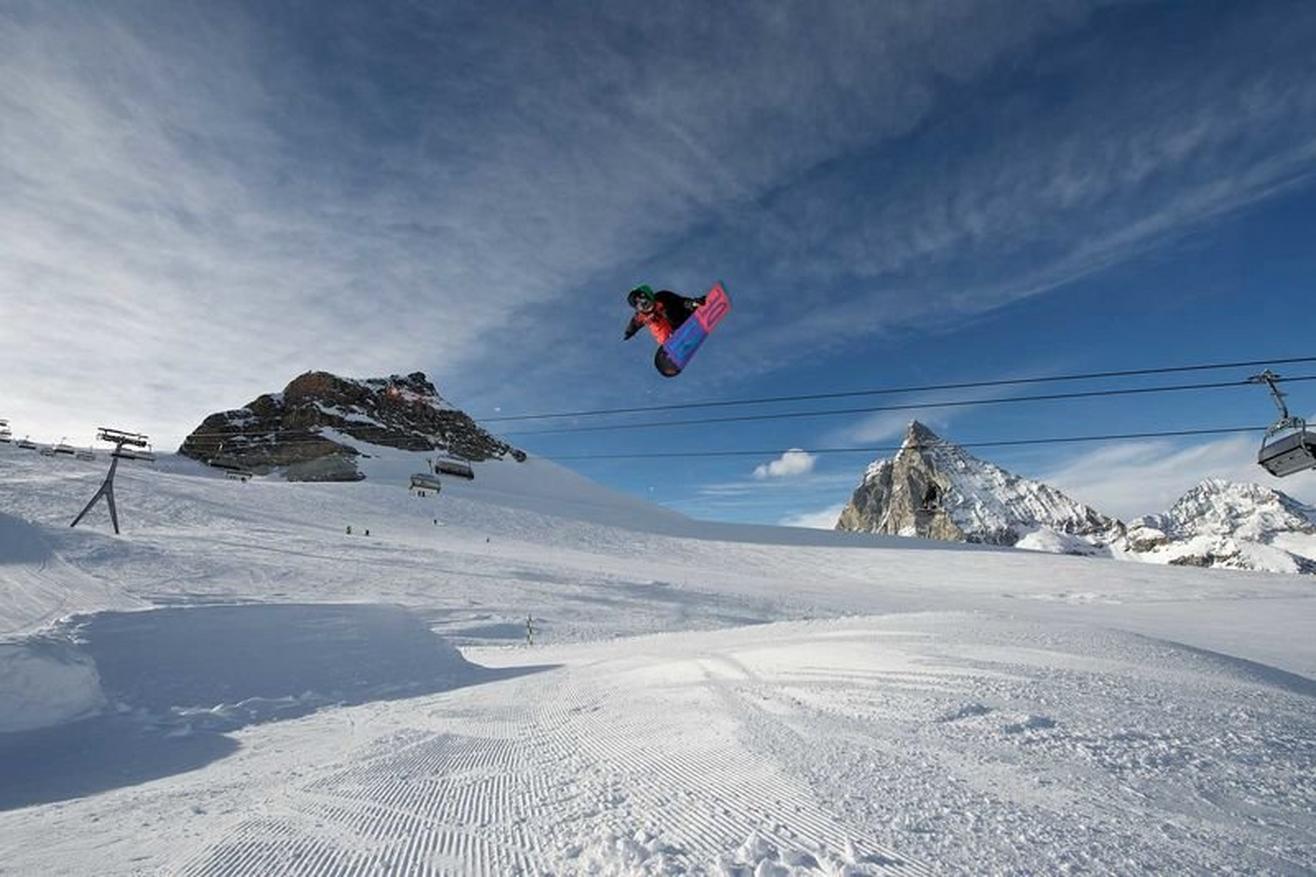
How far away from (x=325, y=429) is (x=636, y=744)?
335 feet

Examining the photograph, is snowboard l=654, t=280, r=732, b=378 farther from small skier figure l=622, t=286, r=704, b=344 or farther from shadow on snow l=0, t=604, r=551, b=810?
shadow on snow l=0, t=604, r=551, b=810

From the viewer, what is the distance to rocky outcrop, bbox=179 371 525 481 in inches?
3317

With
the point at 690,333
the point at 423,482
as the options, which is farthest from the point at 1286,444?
the point at 423,482

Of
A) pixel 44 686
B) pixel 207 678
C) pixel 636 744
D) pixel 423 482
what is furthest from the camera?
pixel 423 482

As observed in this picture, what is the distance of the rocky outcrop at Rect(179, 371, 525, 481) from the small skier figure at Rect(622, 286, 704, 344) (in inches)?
2926

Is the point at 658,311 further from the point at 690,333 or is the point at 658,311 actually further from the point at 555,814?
the point at 555,814

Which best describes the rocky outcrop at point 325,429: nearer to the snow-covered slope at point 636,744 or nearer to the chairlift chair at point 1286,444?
the snow-covered slope at point 636,744

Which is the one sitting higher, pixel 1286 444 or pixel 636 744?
pixel 1286 444

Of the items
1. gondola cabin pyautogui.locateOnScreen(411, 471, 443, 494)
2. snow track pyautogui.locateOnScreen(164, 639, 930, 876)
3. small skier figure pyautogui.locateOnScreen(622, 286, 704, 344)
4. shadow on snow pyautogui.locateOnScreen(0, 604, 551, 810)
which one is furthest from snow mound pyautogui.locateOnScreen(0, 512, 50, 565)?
gondola cabin pyautogui.locateOnScreen(411, 471, 443, 494)

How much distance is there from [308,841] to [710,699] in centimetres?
311

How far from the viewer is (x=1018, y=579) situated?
88.8ft

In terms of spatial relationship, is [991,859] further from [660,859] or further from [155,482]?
[155,482]

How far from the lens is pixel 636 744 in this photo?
4.14 meters

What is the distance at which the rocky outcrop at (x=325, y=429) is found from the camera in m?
84.2
